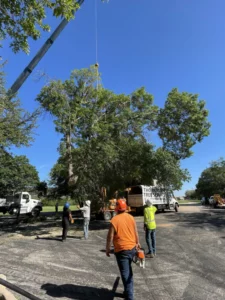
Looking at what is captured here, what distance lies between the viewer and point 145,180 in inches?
1040

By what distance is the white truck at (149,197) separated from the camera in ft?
83.1

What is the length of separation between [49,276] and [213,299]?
12.6 ft

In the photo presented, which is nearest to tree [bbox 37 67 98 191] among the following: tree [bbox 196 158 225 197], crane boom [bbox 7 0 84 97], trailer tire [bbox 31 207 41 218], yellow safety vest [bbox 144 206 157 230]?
crane boom [bbox 7 0 84 97]

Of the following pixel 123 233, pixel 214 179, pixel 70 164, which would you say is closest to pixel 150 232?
pixel 123 233

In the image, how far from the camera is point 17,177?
184ft

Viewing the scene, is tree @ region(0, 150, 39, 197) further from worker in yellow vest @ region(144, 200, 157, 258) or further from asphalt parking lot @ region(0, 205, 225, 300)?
worker in yellow vest @ region(144, 200, 157, 258)

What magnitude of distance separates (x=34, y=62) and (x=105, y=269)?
10748 mm

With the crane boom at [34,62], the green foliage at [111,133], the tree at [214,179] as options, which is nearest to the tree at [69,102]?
the green foliage at [111,133]

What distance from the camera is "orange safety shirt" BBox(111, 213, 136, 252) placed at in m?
5.18

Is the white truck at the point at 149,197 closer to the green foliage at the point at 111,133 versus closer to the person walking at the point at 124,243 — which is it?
the green foliage at the point at 111,133

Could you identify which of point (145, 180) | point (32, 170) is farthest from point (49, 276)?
point (32, 170)

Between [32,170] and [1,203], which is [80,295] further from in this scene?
[32,170]

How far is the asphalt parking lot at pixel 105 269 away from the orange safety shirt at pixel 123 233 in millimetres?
1233

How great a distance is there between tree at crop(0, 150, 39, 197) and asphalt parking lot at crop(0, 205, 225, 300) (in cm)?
4149
